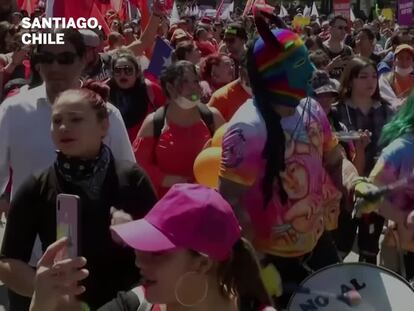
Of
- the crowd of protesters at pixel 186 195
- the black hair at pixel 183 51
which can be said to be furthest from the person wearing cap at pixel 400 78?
the crowd of protesters at pixel 186 195

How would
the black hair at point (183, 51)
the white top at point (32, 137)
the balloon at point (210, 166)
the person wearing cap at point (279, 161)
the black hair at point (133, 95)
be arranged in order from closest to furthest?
the person wearing cap at point (279, 161), the white top at point (32, 137), the balloon at point (210, 166), the black hair at point (133, 95), the black hair at point (183, 51)

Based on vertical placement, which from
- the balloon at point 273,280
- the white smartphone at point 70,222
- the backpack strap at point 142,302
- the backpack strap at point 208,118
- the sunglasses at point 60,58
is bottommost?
the balloon at point 273,280

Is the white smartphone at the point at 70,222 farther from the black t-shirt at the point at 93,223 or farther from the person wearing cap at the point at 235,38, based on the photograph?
the person wearing cap at the point at 235,38

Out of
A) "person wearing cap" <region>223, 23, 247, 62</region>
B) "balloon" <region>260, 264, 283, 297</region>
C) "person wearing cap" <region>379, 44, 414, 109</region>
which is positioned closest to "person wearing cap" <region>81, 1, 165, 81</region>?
"person wearing cap" <region>223, 23, 247, 62</region>

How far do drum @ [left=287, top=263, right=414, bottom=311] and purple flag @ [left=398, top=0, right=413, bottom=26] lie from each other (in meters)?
11.6

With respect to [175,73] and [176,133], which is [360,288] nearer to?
[176,133]

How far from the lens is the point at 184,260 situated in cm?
193

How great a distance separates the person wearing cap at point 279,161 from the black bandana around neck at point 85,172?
55 centimetres

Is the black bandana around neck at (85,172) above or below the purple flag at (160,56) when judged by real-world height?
above

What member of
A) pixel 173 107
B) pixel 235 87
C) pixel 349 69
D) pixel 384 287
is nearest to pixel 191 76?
pixel 173 107

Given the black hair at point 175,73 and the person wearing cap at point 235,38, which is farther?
the person wearing cap at point 235,38

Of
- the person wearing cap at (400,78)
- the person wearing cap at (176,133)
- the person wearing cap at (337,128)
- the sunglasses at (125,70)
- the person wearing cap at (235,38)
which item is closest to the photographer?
the person wearing cap at (176,133)

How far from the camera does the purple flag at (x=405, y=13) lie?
1362 centimetres

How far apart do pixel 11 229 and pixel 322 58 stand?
497 cm
